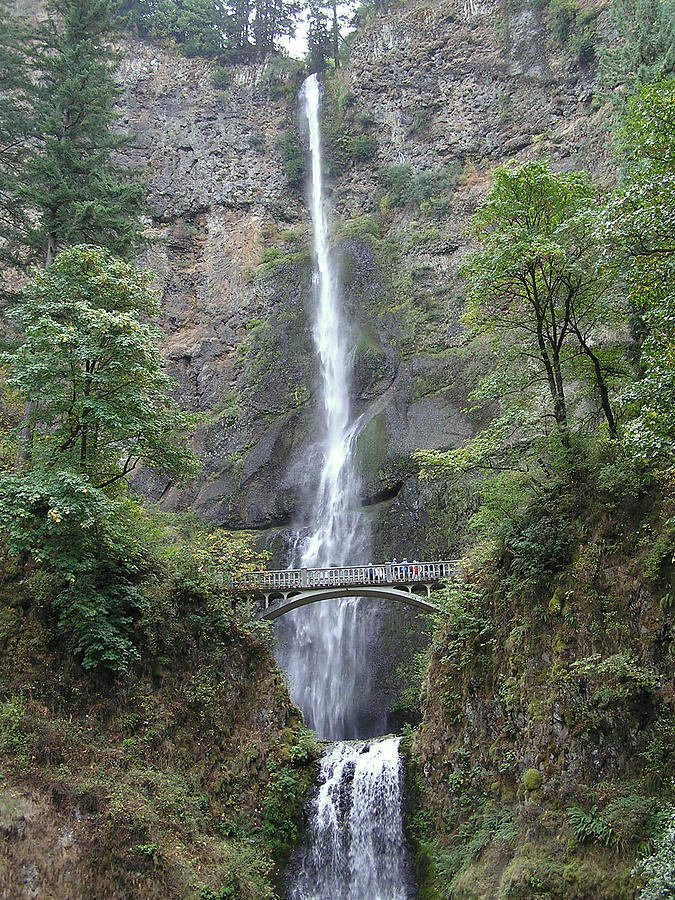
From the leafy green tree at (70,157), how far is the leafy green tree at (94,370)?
3053 millimetres

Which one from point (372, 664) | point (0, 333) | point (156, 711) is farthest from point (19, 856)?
point (372, 664)

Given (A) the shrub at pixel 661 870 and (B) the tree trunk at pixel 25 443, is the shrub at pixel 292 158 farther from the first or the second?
(A) the shrub at pixel 661 870

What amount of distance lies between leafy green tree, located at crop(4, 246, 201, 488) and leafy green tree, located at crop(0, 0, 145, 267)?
3053mm

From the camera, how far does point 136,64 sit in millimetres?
49406

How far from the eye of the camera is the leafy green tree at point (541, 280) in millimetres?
13367

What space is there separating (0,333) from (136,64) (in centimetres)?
4160

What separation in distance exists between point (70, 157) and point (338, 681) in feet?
62.8

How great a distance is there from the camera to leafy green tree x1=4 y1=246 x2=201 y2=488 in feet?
44.1

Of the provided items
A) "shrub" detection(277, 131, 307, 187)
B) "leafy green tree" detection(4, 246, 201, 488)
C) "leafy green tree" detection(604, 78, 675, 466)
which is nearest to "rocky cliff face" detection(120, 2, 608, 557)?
"shrub" detection(277, 131, 307, 187)

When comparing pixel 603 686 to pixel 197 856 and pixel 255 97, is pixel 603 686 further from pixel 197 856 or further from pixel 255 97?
pixel 255 97

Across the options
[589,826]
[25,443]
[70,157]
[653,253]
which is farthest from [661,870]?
[70,157]

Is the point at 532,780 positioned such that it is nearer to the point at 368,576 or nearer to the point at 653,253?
the point at 653,253

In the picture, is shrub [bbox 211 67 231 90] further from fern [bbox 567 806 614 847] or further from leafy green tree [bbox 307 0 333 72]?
fern [bbox 567 806 614 847]

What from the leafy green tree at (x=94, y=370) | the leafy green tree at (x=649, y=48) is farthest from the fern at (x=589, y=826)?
the leafy green tree at (x=649, y=48)
